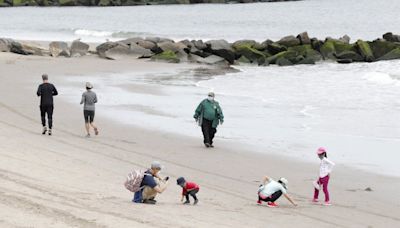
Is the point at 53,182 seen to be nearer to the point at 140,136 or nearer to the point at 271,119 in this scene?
the point at 140,136

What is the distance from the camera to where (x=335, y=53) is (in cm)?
4775

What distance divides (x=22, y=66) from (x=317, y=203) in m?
26.1

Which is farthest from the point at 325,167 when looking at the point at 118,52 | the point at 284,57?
the point at 118,52

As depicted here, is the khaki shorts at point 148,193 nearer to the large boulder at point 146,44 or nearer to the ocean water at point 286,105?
the ocean water at point 286,105

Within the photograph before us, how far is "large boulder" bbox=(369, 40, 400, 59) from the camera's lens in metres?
48.0

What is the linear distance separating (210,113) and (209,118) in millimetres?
119

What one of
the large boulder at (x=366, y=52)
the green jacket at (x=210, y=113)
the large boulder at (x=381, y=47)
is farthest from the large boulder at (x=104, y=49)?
the green jacket at (x=210, y=113)

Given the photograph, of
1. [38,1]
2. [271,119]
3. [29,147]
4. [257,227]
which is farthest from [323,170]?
[38,1]

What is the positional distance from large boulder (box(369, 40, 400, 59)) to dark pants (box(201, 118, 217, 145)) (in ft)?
100

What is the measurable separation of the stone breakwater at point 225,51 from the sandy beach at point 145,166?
74.4ft

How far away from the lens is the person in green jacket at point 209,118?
1877cm

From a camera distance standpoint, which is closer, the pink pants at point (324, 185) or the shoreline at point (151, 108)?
the pink pants at point (324, 185)

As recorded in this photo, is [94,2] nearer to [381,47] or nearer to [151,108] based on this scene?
[381,47]

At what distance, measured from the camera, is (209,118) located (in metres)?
18.8
